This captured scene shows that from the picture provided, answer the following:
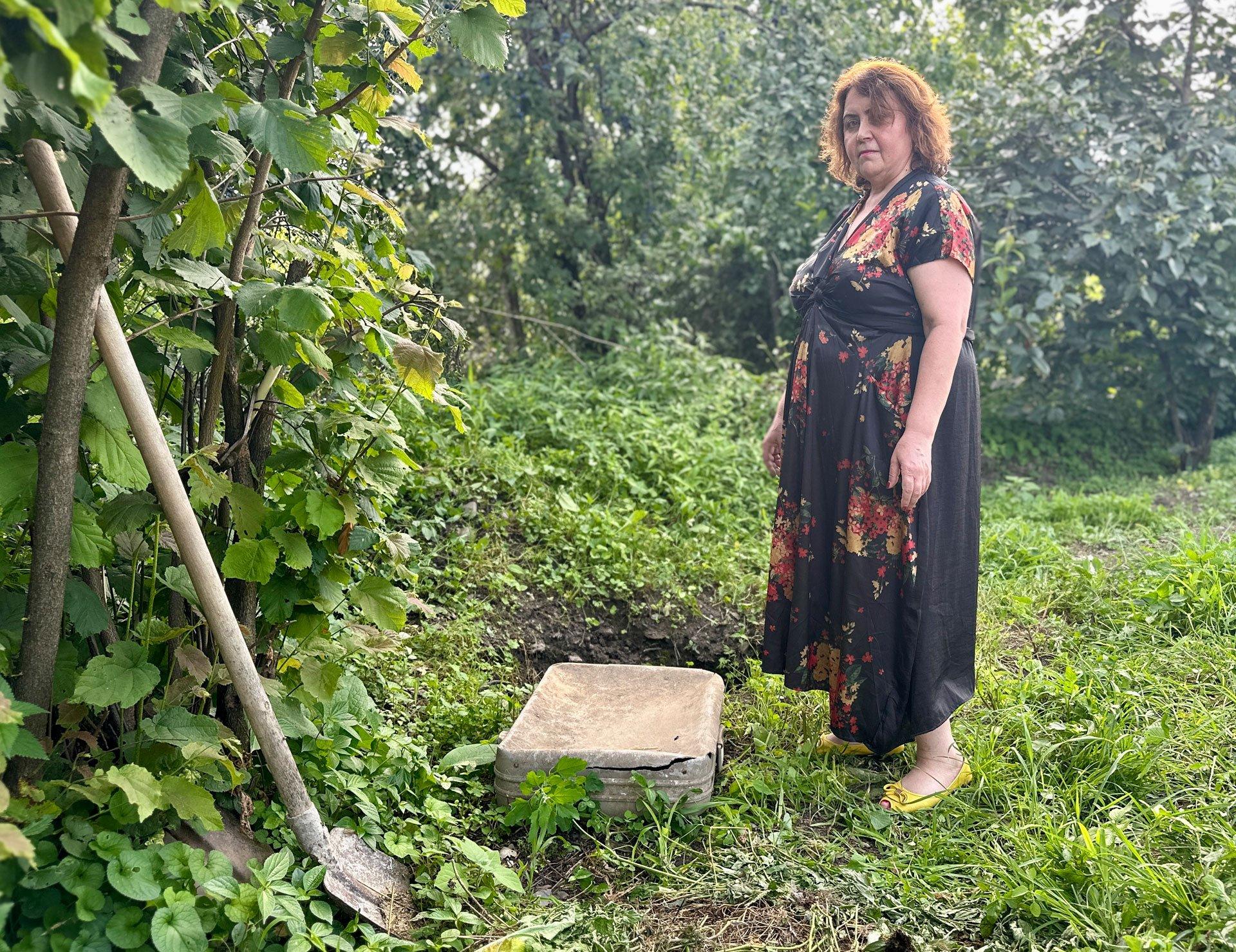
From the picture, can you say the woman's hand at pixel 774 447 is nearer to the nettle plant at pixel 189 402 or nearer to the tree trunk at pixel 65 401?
the nettle plant at pixel 189 402

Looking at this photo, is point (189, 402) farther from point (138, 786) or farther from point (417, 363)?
point (138, 786)

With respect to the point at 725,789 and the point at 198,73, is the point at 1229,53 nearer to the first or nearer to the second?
the point at 725,789

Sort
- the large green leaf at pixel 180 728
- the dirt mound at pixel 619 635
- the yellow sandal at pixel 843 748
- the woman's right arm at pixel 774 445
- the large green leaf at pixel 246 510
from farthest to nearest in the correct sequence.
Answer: the dirt mound at pixel 619 635 → the woman's right arm at pixel 774 445 → the yellow sandal at pixel 843 748 → the large green leaf at pixel 246 510 → the large green leaf at pixel 180 728

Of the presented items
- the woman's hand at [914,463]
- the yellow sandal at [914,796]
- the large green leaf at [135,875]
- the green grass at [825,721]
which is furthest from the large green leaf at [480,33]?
the yellow sandal at [914,796]

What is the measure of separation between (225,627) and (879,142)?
1.97 meters

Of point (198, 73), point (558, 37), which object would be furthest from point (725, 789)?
point (558, 37)

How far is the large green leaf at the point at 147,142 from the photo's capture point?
135 centimetres

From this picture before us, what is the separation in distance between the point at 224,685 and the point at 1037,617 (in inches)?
114

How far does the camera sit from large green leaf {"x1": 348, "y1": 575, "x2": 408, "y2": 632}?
2.15 metres

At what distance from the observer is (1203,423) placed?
651 cm

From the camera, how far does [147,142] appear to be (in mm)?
1393

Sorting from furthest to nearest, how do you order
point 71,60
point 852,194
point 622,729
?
point 852,194
point 622,729
point 71,60

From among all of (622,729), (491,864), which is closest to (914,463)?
(622,729)

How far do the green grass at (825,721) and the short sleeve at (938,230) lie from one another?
4.20 ft
